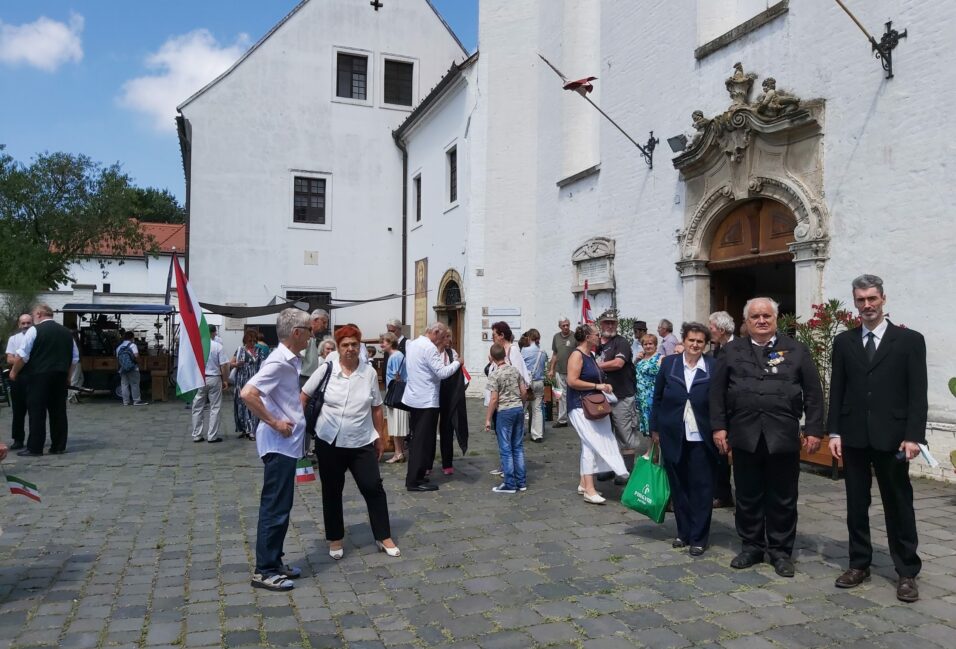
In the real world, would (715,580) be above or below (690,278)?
below

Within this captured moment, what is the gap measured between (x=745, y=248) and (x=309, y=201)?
53.4 feet

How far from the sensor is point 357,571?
503 centimetres

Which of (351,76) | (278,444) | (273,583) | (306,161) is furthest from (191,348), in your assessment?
(351,76)

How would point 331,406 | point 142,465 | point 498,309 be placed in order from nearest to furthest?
point 331,406 < point 142,465 < point 498,309

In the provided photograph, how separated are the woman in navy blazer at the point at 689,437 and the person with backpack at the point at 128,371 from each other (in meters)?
14.2

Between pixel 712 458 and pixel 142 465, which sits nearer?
pixel 712 458

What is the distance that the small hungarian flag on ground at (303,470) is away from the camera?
4.88 metres

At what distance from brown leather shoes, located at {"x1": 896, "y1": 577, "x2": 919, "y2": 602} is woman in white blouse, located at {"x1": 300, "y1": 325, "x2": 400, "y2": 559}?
3174 millimetres

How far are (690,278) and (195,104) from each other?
673 inches

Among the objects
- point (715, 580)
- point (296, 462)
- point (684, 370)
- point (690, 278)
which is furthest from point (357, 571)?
point (690, 278)

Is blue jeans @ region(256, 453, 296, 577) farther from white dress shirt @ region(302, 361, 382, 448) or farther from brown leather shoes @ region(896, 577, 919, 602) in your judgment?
brown leather shoes @ region(896, 577, 919, 602)

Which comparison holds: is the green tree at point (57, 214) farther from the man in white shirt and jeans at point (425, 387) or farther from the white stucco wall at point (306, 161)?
the man in white shirt and jeans at point (425, 387)

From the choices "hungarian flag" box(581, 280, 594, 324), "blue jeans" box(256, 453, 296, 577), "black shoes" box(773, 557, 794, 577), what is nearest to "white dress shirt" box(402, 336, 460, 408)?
"blue jeans" box(256, 453, 296, 577)

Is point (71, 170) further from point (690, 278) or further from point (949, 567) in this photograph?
point (949, 567)
